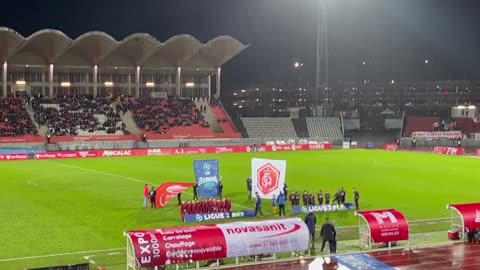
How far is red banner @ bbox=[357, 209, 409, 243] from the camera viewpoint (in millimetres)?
20447

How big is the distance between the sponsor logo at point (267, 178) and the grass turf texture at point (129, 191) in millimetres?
1297

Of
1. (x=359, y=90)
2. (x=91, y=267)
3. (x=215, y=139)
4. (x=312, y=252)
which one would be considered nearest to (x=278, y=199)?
(x=312, y=252)

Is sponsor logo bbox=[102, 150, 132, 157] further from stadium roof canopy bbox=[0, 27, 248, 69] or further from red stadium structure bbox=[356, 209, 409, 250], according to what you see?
red stadium structure bbox=[356, 209, 409, 250]

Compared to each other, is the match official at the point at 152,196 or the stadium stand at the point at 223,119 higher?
the stadium stand at the point at 223,119

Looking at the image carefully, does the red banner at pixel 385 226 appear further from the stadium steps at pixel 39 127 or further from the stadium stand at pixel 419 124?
the stadium stand at pixel 419 124

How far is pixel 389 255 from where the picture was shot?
65.5 feet

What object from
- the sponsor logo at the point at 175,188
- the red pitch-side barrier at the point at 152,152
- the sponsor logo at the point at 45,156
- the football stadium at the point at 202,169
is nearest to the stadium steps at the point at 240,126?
the football stadium at the point at 202,169

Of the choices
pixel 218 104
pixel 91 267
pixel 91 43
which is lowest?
pixel 91 267

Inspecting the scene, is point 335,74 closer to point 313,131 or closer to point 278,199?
point 313,131

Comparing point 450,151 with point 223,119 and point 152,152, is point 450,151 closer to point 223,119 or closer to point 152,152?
point 223,119

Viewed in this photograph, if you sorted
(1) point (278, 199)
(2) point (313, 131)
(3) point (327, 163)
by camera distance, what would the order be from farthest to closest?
(2) point (313, 131), (3) point (327, 163), (1) point (278, 199)

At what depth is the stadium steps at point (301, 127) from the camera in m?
84.6

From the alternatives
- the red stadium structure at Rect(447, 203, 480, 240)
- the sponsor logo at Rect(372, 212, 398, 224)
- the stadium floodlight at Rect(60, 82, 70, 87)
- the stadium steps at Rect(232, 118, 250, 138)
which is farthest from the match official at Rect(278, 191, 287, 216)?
the stadium floodlight at Rect(60, 82, 70, 87)

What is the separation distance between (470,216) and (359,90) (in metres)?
117
